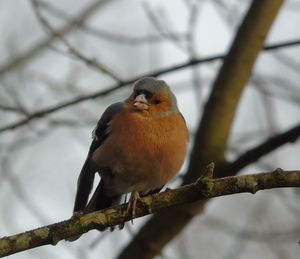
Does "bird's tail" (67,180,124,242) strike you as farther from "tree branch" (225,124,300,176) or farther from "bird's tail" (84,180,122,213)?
"tree branch" (225,124,300,176)

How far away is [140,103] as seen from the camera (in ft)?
15.4

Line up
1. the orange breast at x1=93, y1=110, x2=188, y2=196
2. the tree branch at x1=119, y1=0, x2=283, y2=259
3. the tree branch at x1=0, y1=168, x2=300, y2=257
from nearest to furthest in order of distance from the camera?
the tree branch at x1=0, y1=168, x2=300, y2=257
the orange breast at x1=93, y1=110, x2=188, y2=196
the tree branch at x1=119, y1=0, x2=283, y2=259

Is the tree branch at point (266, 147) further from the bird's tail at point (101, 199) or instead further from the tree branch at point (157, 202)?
the tree branch at point (157, 202)

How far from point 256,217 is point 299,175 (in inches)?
210

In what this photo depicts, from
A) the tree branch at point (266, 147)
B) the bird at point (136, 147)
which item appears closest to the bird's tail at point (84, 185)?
the bird at point (136, 147)

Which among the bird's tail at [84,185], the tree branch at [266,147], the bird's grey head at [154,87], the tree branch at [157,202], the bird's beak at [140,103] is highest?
the bird's grey head at [154,87]

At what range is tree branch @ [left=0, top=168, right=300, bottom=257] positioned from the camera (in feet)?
11.2

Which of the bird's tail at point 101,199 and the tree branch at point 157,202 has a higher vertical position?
the bird's tail at point 101,199

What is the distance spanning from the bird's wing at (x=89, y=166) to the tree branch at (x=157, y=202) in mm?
942

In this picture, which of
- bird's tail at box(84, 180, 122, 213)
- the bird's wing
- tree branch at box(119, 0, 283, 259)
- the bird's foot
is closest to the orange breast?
the bird's wing

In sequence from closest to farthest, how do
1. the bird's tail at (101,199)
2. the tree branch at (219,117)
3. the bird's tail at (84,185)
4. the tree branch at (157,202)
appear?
the tree branch at (157,202) < the bird's tail at (84,185) < the bird's tail at (101,199) < the tree branch at (219,117)

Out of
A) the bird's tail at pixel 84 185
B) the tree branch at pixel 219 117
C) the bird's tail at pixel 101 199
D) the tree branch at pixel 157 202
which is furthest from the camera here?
the tree branch at pixel 219 117

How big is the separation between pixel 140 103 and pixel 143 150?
Result: 40cm

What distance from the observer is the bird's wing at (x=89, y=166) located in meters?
4.71
